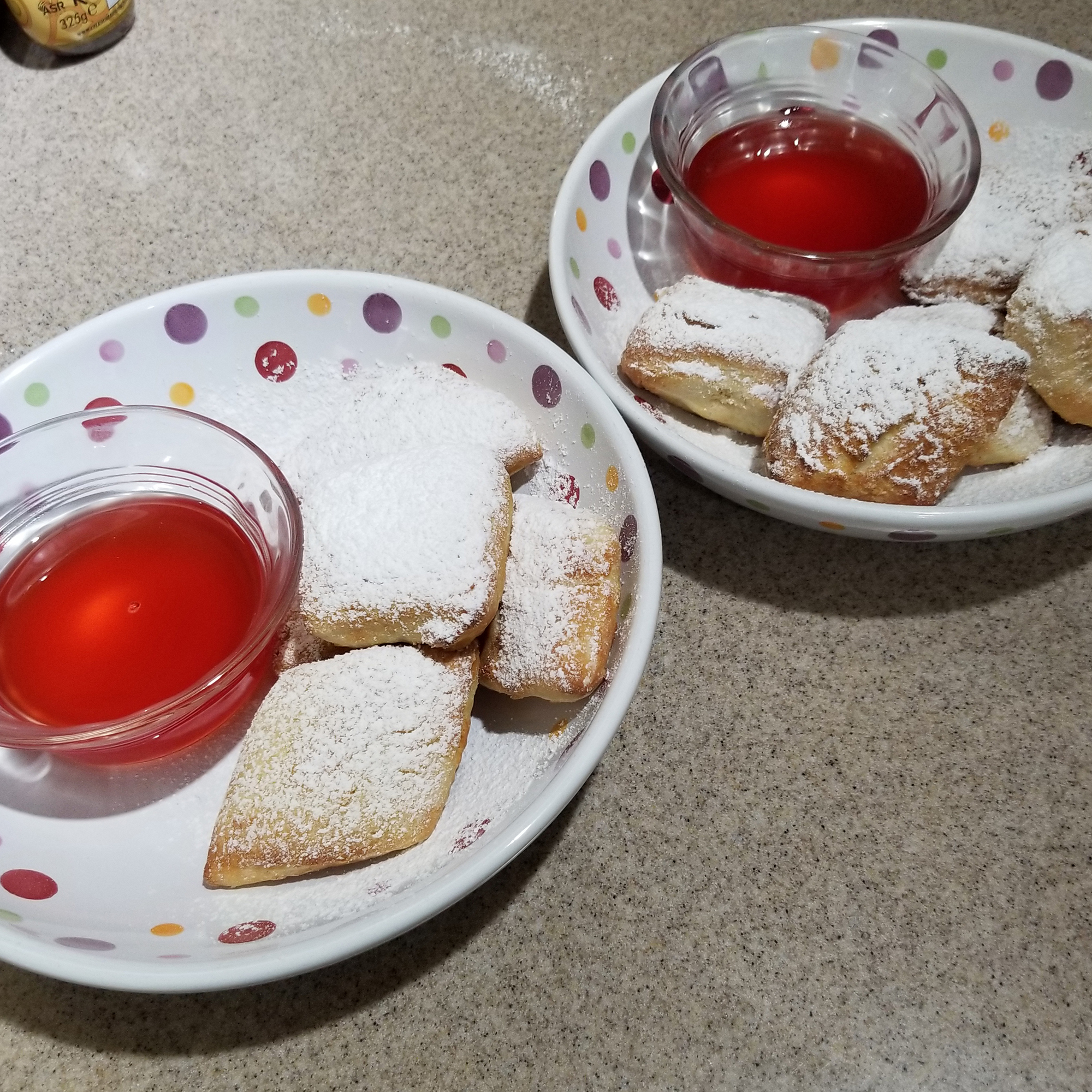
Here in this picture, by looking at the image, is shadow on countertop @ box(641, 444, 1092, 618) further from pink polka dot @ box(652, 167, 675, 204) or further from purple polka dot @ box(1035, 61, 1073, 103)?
purple polka dot @ box(1035, 61, 1073, 103)

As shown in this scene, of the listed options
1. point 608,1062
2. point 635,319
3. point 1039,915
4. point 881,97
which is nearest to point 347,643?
point 608,1062

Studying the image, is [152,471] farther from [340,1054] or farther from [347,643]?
[340,1054]

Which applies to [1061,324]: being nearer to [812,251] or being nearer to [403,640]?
[812,251]

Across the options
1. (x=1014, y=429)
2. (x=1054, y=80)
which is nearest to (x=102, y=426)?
(x=1014, y=429)

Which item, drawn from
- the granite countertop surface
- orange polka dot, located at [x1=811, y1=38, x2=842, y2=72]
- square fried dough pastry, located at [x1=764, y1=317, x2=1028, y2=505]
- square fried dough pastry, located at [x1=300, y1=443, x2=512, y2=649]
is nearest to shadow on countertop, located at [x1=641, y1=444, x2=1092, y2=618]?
the granite countertop surface

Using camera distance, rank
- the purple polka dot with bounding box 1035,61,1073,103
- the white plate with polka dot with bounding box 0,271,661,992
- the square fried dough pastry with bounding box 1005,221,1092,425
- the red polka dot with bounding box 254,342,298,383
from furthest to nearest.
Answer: the purple polka dot with bounding box 1035,61,1073,103, the red polka dot with bounding box 254,342,298,383, the square fried dough pastry with bounding box 1005,221,1092,425, the white plate with polka dot with bounding box 0,271,661,992

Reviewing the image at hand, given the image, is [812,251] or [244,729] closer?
[244,729]
